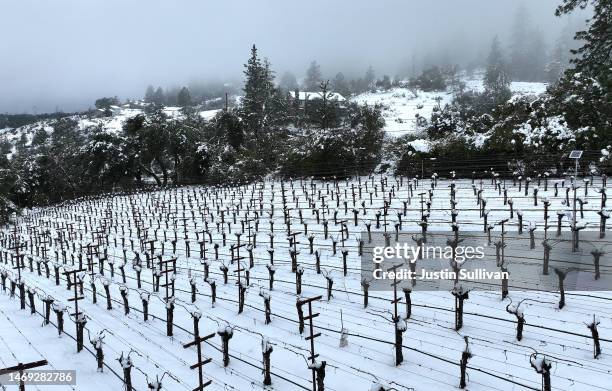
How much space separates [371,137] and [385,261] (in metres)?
23.6

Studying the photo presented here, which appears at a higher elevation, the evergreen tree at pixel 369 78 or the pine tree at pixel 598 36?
the evergreen tree at pixel 369 78

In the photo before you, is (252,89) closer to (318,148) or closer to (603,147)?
(318,148)

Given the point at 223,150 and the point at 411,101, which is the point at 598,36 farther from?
the point at 411,101

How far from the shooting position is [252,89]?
169ft

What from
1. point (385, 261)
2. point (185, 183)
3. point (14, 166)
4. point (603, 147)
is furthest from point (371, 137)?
point (14, 166)

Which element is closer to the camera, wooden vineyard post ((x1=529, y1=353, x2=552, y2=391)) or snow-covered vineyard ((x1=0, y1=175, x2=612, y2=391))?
wooden vineyard post ((x1=529, y1=353, x2=552, y2=391))

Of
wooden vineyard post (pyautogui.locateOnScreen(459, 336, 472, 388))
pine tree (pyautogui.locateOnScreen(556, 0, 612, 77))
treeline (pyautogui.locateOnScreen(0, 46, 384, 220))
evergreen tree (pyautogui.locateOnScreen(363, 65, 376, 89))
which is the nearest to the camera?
wooden vineyard post (pyautogui.locateOnScreen(459, 336, 472, 388))

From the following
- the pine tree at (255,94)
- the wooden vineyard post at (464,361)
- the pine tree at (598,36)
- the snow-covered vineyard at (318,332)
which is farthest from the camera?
the pine tree at (255,94)

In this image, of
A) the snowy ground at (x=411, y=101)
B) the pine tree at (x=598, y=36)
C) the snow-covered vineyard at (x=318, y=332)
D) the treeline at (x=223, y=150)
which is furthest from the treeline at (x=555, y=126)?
the snowy ground at (x=411, y=101)

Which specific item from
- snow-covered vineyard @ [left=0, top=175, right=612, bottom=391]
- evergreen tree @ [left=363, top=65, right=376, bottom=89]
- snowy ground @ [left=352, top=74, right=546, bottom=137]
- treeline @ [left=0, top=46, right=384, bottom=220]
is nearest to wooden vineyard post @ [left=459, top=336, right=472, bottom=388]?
snow-covered vineyard @ [left=0, top=175, right=612, bottom=391]

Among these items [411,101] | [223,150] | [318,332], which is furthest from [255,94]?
[318,332]

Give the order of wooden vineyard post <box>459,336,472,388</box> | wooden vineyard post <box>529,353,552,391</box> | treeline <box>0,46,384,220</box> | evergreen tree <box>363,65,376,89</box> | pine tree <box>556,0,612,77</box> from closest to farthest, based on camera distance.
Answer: wooden vineyard post <box>529,353,552,391</box> → wooden vineyard post <box>459,336,472,388</box> → pine tree <box>556,0,612,77</box> → treeline <box>0,46,384,220</box> → evergreen tree <box>363,65,376,89</box>

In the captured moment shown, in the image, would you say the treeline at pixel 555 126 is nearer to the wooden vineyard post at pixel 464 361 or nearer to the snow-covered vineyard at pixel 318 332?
the snow-covered vineyard at pixel 318 332

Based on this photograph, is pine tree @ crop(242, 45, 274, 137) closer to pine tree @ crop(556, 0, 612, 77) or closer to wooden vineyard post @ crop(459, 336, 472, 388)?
pine tree @ crop(556, 0, 612, 77)
